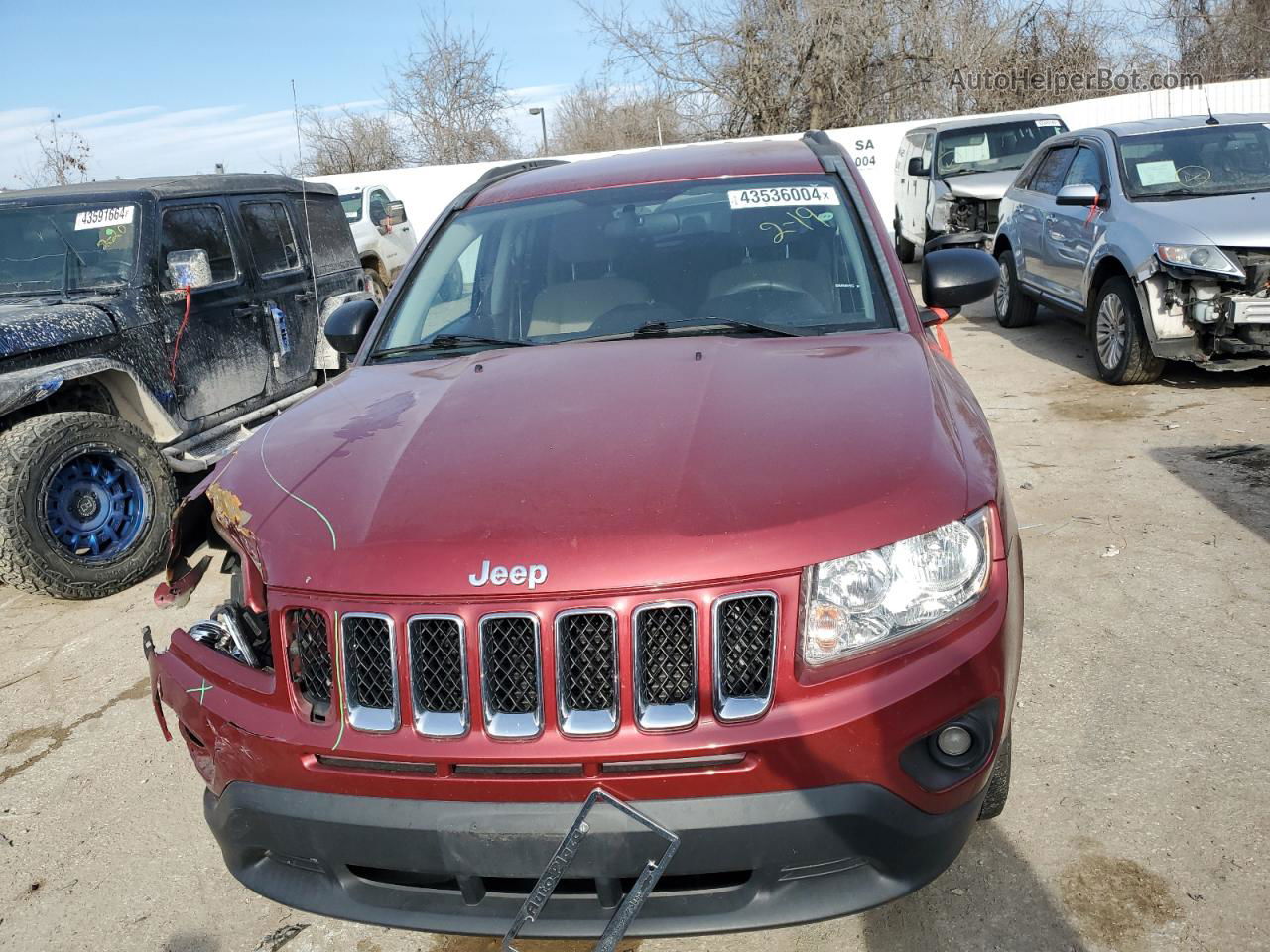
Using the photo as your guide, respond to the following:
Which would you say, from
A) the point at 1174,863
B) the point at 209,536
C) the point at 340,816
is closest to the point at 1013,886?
the point at 1174,863

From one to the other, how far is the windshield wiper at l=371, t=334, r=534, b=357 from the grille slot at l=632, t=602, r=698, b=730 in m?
1.53

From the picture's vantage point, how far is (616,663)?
1.84 meters

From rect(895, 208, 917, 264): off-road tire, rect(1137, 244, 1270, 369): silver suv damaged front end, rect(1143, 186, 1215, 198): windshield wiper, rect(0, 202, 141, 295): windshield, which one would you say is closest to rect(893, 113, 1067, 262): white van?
rect(895, 208, 917, 264): off-road tire

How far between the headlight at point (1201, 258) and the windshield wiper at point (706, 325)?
4.60 m

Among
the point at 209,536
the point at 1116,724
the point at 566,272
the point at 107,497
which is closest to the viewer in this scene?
the point at 209,536

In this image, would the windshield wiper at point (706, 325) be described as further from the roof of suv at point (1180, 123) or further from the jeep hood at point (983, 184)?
the jeep hood at point (983, 184)

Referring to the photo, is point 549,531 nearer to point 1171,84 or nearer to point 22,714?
point 22,714

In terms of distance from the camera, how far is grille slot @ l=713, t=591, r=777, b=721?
186 cm

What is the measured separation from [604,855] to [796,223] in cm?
223

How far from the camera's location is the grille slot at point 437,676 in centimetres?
190

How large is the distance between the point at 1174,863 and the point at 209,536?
2.51 metres

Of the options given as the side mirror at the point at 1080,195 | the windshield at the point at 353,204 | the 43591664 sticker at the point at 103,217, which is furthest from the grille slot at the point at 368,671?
the windshield at the point at 353,204

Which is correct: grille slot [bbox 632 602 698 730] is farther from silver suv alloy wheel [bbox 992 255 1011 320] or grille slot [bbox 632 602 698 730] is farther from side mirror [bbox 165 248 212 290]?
silver suv alloy wheel [bbox 992 255 1011 320]

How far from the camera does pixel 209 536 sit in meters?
2.67
